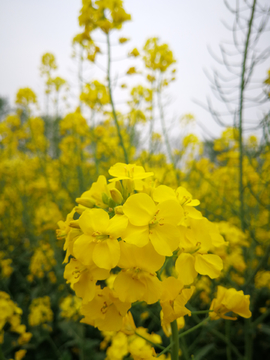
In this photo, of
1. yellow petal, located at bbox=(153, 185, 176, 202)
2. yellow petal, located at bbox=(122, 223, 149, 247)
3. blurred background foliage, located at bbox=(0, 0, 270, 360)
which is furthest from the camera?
blurred background foliage, located at bbox=(0, 0, 270, 360)

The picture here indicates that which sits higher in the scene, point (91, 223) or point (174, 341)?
point (91, 223)

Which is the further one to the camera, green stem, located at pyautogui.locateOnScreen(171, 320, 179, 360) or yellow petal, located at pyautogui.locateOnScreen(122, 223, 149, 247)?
green stem, located at pyautogui.locateOnScreen(171, 320, 179, 360)

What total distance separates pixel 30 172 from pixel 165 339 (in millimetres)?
3519

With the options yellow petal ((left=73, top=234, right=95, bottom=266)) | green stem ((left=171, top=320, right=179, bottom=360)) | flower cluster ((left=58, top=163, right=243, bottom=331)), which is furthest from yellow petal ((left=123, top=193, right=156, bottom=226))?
green stem ((left=171, top=320, right=179, bottom=360))

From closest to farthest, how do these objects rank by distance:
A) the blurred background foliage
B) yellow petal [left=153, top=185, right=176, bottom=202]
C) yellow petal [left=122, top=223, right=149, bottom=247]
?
yellow petal [left=122, top=223, right=149, bottom=247], yellow petal [left=153, top=185, right=176, bottom=202], the blurred background foliage

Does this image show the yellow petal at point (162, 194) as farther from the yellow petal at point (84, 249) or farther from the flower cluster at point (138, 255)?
the yellow petal at point (84, 249)

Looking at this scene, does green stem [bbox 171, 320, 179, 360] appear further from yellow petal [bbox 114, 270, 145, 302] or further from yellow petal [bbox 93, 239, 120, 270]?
yellow petal [bbox 93, 239, 120, 270]

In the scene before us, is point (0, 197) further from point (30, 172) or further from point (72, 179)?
point (72, 179)

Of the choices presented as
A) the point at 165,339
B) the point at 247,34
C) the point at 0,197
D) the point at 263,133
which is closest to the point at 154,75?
the point at 247,34

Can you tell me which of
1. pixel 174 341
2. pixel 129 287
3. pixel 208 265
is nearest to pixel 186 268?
pixel 208 265

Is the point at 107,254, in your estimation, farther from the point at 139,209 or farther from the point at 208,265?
the point at 208,265

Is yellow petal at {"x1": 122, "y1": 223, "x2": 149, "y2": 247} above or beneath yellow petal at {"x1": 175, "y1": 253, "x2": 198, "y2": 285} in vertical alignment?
above

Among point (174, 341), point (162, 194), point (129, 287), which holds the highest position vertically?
point (162, 194)

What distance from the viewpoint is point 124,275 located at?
60 cm
